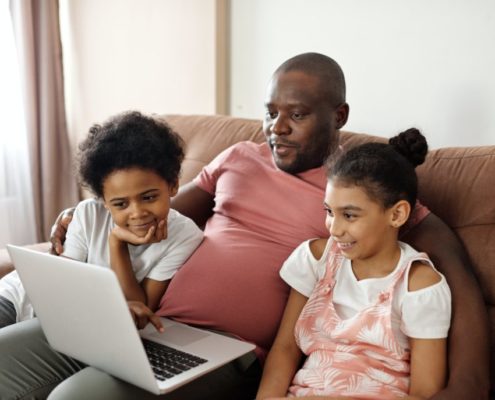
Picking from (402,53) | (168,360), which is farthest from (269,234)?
(402,53)

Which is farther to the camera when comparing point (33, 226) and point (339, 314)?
point (33, 226)

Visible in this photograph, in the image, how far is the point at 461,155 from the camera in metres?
1.56

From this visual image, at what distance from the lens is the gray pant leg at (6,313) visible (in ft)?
5.02

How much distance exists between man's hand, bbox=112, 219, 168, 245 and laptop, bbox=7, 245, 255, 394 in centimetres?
20

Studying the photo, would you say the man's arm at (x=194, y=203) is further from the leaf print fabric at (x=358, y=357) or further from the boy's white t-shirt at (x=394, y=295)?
the leaf print fabric at (x=358, y=357)

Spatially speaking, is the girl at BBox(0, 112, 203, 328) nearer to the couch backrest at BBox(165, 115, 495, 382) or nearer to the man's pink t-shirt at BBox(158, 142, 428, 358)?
the man's pink t-shirt at BBox(158, 142, 428, 358)

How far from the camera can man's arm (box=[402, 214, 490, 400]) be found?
1.18 m

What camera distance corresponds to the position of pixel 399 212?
1.28 m

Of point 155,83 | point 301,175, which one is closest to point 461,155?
point 301,175

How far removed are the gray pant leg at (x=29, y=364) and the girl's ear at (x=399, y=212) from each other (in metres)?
0.78

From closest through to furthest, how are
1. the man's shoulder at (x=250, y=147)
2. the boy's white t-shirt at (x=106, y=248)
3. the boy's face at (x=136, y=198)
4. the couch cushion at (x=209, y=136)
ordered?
1. the boy's face at (x=136, y=198)
2. the boy's white t-shirt at (x=106, y=248)
3. the man's shoulder at (x=250, y=147)
4. the couch cushion at (x=209, y=136)

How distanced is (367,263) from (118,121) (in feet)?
2.22

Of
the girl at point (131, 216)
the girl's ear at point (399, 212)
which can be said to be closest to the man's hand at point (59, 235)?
the girl at point (131, 216)

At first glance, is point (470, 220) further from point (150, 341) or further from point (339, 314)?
point (150, 341)
